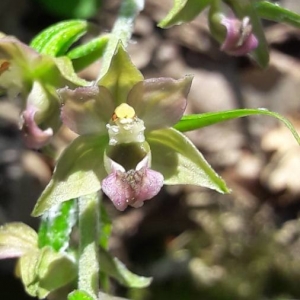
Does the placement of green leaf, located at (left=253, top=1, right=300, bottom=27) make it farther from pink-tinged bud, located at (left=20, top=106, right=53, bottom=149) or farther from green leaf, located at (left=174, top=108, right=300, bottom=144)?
pink-tinged bud, located at (left=20, top=106, right=53, bottom=149)

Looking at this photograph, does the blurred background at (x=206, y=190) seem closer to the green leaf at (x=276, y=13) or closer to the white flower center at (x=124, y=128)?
the green leaf at (x=276, y=13)

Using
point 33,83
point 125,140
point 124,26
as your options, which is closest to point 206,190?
point 124,26

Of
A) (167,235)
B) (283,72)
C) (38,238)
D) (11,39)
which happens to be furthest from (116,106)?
(283,72)

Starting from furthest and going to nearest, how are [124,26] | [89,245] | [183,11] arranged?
1. [124,26]
2. [183,11]
3. [89,245]

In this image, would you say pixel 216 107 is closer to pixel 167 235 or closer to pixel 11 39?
pixel 167 235

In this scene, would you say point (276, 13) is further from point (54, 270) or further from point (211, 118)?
point (54, 270)

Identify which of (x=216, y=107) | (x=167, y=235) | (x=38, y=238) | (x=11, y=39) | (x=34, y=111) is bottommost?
(x=167, y=235)
